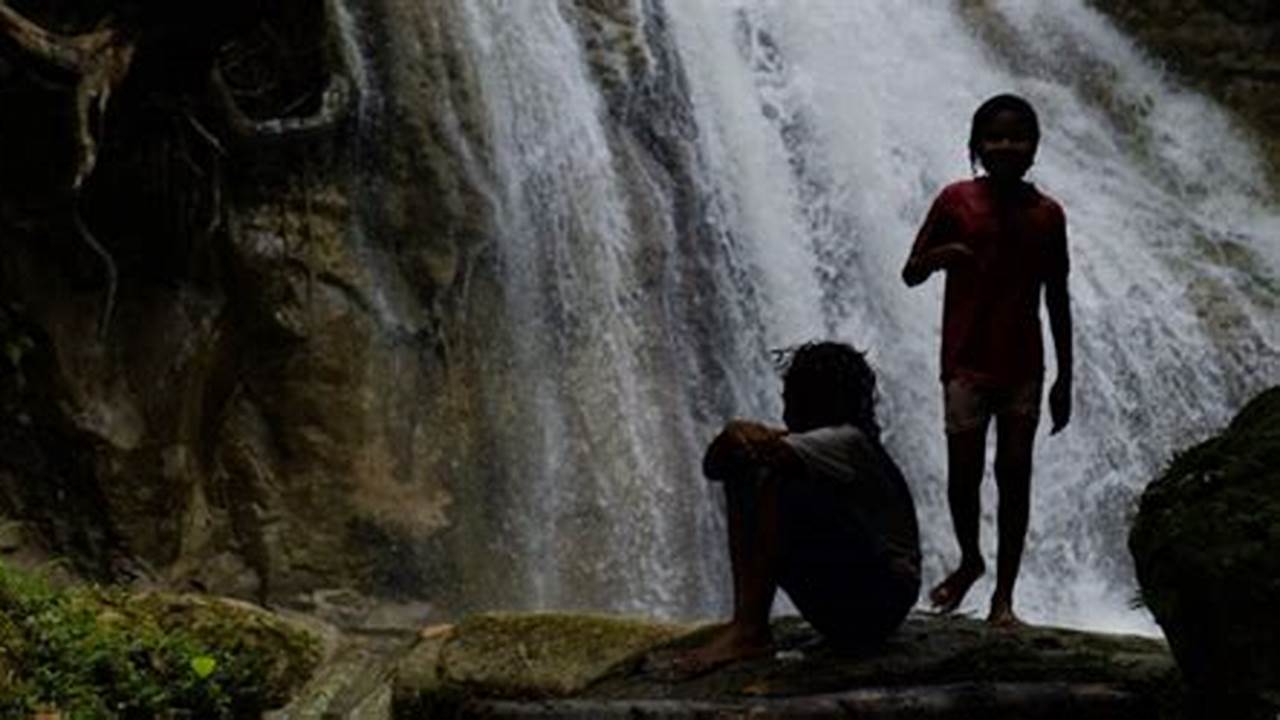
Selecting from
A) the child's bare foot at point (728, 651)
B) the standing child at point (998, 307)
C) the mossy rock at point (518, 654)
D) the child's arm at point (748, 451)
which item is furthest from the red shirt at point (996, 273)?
the mossy rock at point (518, 654)

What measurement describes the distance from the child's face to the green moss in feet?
11.2

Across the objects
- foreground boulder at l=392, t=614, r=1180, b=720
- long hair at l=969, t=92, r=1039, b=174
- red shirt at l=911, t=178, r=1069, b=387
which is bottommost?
foreground boulder at l=392, t=614, r=1180, b=720

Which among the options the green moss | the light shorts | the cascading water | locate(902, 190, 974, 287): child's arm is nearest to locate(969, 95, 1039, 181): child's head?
locate(902, 190, 974, 287): child's arm

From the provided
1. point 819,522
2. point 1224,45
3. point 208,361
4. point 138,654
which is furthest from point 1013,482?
point 1224,45

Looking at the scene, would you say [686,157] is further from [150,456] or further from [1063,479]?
[150,456]

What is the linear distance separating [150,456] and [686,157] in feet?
13.3

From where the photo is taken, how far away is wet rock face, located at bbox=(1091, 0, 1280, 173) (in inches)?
576

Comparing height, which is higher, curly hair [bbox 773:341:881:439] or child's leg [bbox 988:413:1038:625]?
curly hair [bbox 773:341:881:439]

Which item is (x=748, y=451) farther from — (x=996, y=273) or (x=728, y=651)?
(x=996, y=273)

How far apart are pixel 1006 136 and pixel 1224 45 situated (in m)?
11.1

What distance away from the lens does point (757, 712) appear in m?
3.68

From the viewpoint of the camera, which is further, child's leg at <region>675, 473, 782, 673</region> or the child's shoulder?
the child's shoulder

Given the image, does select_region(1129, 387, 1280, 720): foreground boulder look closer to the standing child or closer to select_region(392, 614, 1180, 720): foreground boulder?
select_region(392, 614, 1180, 720): foreground boulder

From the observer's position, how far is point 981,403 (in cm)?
488
